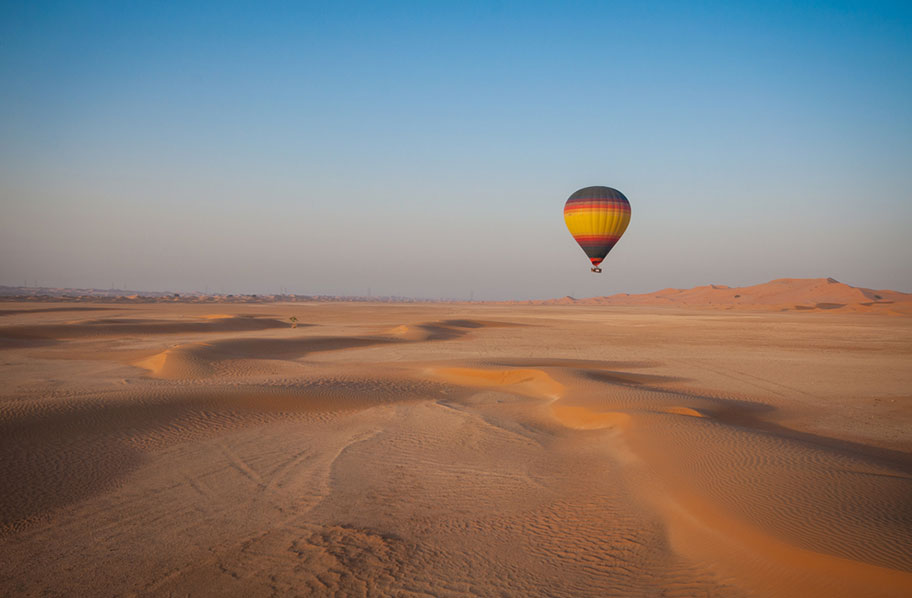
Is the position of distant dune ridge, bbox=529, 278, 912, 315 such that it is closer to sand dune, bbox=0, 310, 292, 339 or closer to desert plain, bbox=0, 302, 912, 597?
sand dune, bbox=0, 310, 292, 339

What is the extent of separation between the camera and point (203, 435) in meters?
10.5

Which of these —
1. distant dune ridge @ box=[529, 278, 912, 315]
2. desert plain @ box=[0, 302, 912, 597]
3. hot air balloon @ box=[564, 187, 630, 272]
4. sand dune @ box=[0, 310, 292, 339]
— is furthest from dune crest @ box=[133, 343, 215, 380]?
distant dune ridge @ box=[529, 278, 912, 315]

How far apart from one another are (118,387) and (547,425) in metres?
12.3

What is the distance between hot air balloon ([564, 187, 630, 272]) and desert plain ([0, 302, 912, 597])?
12434 mm

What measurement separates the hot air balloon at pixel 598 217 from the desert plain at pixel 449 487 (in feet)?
40.8

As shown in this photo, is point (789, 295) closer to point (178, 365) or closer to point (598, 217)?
point (598, 217)

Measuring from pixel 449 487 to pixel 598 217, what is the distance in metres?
22.1

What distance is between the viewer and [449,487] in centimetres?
768

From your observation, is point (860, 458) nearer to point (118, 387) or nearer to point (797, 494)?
point (797, 494)

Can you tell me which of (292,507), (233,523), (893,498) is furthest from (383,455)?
(893,498)

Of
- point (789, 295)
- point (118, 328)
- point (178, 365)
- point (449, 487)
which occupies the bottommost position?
point (449, 487)

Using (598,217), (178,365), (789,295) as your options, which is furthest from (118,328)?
(789,295)

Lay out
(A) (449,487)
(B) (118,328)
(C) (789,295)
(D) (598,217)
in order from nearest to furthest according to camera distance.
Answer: (A) (449,487) < (D) (598,217) < (B) (118,328) < (C) (789,295)

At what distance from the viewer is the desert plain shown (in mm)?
5105
